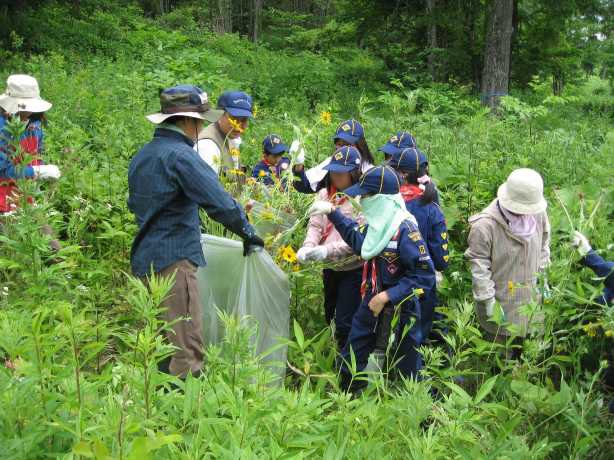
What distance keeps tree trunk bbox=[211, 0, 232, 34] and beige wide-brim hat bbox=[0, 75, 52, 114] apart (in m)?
25.8

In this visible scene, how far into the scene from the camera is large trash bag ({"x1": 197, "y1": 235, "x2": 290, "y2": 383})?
145 inches

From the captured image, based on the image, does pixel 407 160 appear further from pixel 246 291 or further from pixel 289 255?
pixel 246 291

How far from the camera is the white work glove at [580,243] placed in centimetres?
313

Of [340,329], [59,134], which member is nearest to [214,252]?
[340,329]

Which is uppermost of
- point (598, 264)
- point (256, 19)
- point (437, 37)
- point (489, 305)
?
point (256, 19)

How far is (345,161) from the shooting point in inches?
157

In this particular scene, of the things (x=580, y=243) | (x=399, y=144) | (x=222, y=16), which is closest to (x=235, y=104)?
(x=399, y=144)

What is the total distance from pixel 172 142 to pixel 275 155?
2.30 meters

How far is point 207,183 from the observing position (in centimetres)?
334

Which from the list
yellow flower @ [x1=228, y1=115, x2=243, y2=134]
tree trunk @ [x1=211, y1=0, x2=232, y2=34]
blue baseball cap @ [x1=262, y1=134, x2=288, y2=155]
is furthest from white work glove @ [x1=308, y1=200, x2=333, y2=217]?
tree trunk @ [x1=211, y1=0, x2=232, y2=34]

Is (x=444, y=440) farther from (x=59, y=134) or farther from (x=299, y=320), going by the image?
(x=59, y=134)

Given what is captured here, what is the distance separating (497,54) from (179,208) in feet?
31.1

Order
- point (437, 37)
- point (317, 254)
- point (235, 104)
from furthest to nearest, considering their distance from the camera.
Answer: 1. point (437, 37)
2. point (235, 104)
3. point (317, 254)

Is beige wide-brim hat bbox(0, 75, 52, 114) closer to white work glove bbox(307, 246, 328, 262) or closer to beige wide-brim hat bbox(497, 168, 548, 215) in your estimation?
white work glove bbox(307, 246, 328, 262)
